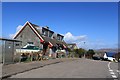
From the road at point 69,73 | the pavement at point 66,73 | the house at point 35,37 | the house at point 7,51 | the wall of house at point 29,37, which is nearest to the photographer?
the pavement at point 66,73

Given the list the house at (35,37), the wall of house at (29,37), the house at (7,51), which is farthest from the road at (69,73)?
the wall of house at (29,37)

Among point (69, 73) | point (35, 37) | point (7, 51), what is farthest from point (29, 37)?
point (69, 73)

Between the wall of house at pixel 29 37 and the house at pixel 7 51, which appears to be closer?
the house at pixel 7 51

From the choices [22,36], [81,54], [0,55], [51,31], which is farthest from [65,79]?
[81,54]

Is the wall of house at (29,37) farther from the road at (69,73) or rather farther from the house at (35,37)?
the road at (69,73)

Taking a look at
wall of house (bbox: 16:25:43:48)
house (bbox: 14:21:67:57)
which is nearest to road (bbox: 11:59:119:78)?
house (bbox: 14:21:67:57)

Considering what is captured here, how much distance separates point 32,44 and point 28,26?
3.59 metres

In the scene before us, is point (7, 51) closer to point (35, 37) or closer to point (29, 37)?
point (35, 37)

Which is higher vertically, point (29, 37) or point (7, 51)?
point (29, 37)

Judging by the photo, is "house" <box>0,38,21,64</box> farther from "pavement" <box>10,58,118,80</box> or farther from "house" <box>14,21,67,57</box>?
"house" <box>14,21,67,57</box>

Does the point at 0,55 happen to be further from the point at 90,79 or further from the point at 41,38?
the point at 41,38

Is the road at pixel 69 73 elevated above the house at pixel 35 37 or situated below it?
below

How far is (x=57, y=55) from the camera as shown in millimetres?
53750

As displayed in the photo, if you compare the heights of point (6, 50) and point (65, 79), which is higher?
point (6, 50)
